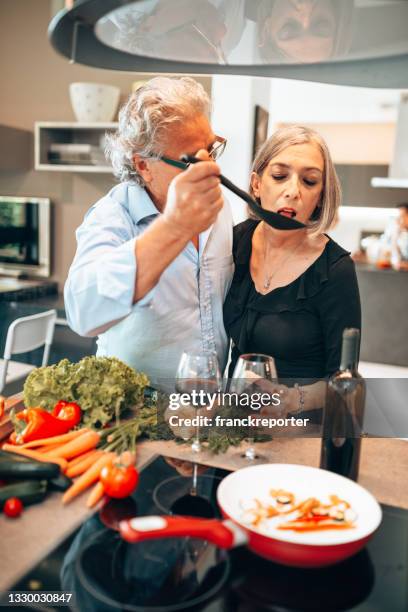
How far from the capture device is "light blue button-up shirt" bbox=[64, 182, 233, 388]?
121 centimetres

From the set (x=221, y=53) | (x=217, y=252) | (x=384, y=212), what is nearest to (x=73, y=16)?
(x=221, y=53)

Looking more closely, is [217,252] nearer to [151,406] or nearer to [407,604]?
[151,406]

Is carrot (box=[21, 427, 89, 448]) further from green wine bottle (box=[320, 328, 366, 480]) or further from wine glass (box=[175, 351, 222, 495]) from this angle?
green wine bottle (box=[320, 328, 366, 480])

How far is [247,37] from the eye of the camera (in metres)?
0.55

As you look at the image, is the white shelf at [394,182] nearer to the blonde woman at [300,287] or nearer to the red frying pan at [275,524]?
the blonde woman at [300,287]

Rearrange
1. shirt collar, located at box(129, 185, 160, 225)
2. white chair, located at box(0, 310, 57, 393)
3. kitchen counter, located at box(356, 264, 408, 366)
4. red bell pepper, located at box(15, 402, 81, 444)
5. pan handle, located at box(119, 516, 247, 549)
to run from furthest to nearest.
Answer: kitchen counter, located at box(356, 264, 408, 366)
white chair, located at box(0, 310, 57, 393)
shirt collar, located at box(129, 185, 160, 225)
red bell pepper, located at box(15, 402, 81, 444)
pan handle, located at box(119, 516, 247, 549)

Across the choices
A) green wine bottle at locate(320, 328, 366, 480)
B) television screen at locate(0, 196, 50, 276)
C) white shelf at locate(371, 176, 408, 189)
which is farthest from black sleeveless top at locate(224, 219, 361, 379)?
white shelf at locate(371, 176, 408, 189)

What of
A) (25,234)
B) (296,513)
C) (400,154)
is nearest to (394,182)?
(400,154)

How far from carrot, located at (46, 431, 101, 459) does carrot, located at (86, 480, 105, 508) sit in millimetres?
115

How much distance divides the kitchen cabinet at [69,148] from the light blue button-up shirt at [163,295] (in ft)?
5.98

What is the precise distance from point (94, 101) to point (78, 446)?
257cm

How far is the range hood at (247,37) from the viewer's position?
1.65 feet

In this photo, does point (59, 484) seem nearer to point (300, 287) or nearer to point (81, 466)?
point (81, 466)

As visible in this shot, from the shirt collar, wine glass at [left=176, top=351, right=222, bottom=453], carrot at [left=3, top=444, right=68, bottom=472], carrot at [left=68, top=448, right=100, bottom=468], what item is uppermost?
the shirt collar
